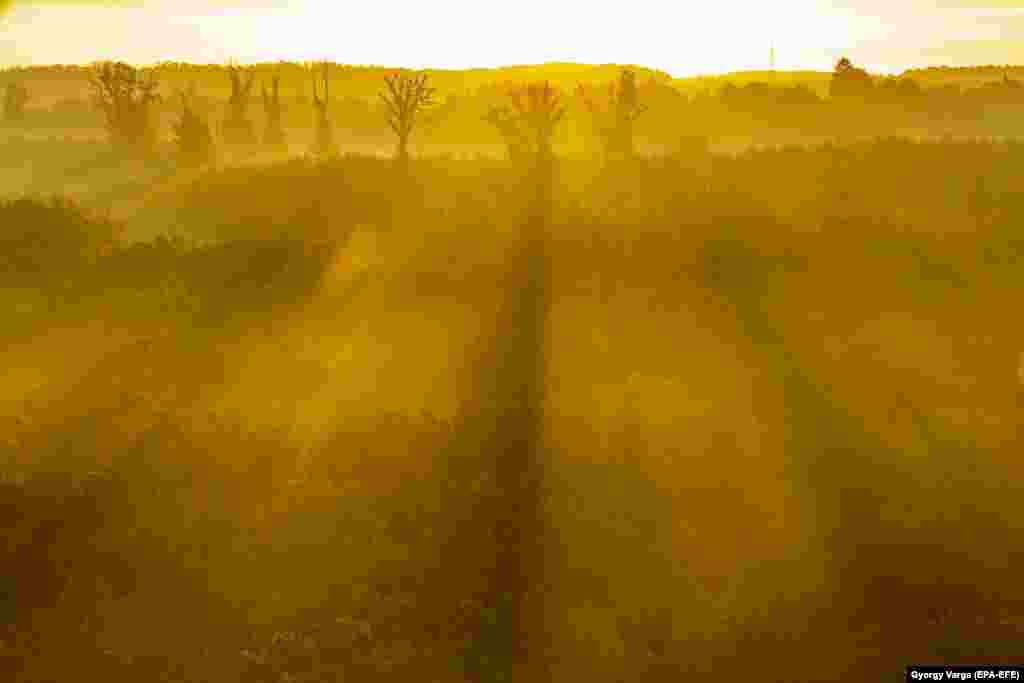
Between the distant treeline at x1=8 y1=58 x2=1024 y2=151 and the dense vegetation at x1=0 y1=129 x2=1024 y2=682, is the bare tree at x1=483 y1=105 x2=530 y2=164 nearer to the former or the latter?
the distant treeline at x1=8 y1=58 x2=1024 y2=151

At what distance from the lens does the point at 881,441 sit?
16875mm

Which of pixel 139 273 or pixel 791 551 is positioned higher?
pixel 139 273

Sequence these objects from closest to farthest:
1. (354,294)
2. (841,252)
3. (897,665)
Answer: (897,665) → (354,294) → (841,252)

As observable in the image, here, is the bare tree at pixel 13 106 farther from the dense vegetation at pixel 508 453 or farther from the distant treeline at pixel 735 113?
the dense vegetation at pixel 508 453

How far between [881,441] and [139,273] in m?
13.2

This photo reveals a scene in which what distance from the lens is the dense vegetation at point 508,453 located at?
41.7ft

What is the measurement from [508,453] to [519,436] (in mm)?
556

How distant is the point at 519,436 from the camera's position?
17.0 meters

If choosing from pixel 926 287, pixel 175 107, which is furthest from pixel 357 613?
pixel 175 107

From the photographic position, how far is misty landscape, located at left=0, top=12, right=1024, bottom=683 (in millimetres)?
12719

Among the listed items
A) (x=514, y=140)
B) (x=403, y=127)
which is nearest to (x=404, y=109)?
(x=403, y=127)

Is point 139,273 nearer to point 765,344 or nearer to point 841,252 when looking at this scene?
point 765,344

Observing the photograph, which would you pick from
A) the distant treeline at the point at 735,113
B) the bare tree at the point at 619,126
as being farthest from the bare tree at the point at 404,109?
the bare tree at the point at 619,126

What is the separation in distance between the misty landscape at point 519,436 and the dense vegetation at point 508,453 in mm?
50
